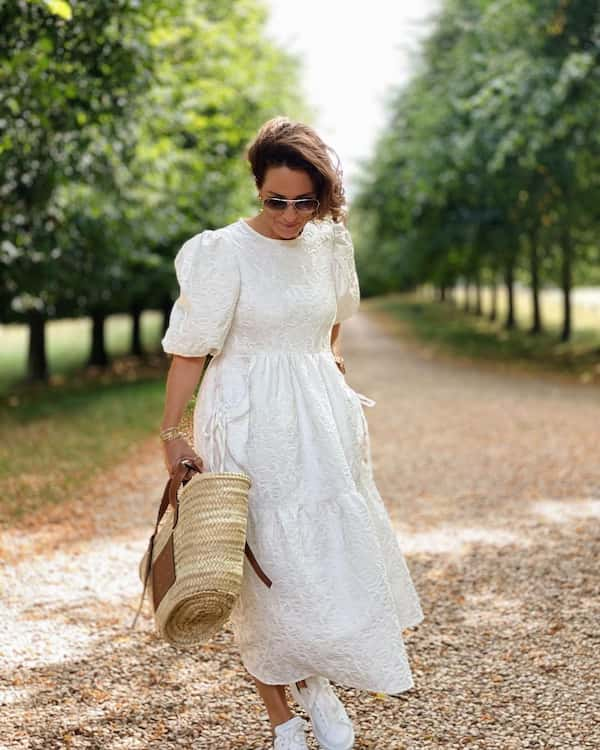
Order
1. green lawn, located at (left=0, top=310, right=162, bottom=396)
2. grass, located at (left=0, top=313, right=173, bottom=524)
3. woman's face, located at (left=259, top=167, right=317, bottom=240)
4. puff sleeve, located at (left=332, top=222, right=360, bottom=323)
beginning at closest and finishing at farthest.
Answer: woman's face, located at (left=259, top=167, right=317, bottom=240) < puff sleeve, located at (left=332, top=222, right=360, bottom=323) < grass, located at (left=0, top=313, right=173, bottom=524) < green lawn, located at (left=0, top=310, right=162, bottom=396)

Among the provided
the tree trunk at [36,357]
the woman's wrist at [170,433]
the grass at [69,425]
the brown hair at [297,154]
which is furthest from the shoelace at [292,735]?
the tree trunk at [36,357]

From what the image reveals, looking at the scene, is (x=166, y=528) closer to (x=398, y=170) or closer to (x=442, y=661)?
(x=442, y=661)

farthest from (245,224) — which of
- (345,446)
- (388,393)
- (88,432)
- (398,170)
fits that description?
(398,170)

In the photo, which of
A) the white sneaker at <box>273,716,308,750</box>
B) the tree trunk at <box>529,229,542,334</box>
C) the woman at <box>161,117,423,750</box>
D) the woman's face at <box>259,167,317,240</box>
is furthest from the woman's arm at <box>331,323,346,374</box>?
the tree trunk at <box>529,229,542,334</box>

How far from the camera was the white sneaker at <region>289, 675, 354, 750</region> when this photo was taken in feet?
9.94

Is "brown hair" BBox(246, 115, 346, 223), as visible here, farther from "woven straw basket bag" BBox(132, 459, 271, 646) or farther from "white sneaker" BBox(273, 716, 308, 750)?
"white sneaker" BBox(273, 716, 308, 750)

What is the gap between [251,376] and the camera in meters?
2.99

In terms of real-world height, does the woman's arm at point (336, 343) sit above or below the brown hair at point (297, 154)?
below

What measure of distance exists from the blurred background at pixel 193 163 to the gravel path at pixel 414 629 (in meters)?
1.72

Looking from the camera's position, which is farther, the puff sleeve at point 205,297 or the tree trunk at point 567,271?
the tree trunk at point 567,271

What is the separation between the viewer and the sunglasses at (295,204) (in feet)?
9.49

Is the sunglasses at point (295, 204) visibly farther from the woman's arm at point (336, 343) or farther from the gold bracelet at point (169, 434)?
the gold bracelet at point (169, 434)

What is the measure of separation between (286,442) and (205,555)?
0.45 m

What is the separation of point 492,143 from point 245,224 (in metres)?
12.4
